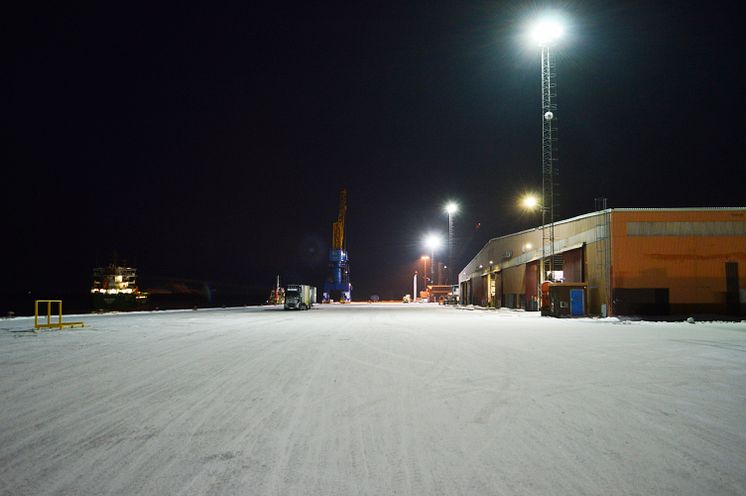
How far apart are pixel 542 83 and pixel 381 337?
26.4m

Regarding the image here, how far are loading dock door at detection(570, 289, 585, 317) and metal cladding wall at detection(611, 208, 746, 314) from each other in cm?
253

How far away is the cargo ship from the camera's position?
78.0m

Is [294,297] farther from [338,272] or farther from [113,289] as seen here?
[338,272]

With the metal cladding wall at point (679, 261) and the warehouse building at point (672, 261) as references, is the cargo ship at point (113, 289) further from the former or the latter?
the metal cladding wall at point (679, 261)

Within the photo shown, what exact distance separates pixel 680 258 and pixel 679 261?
0.22 metres

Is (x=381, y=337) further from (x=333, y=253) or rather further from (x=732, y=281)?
(x=333, y=253)

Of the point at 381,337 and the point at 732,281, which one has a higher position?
the point at 732,281

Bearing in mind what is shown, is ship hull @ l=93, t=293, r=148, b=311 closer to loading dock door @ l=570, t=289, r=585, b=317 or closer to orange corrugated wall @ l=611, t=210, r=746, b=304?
loading dock door @ l=570, t=289, r=585, b=317

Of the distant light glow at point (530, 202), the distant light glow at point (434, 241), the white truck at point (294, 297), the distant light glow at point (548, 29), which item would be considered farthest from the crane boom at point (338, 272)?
the distant light glow at point (548, 29)

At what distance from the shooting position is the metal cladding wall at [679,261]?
112 feet

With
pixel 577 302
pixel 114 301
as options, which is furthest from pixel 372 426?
pixel 114 301

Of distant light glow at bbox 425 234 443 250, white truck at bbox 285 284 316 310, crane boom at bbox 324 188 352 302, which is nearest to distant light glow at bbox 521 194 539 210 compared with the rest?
white truck at bbox 285 284 316 310

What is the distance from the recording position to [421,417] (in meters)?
6.79

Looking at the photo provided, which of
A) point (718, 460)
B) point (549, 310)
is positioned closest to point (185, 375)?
point (718, 460)
